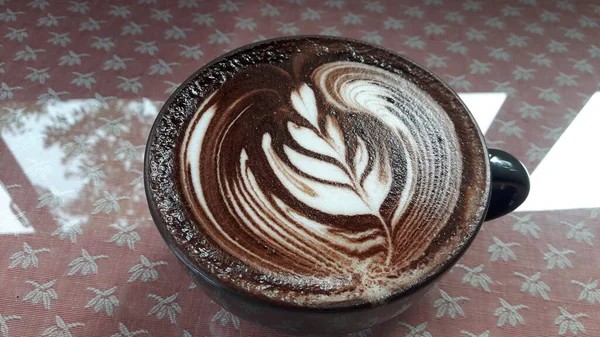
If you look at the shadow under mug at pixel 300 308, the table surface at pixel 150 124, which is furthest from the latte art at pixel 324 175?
the table surface at pixel 150 124

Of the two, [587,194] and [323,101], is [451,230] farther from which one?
[587,194]

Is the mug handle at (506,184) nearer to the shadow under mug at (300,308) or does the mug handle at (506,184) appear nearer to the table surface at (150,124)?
the shadow under mug at (300,308)

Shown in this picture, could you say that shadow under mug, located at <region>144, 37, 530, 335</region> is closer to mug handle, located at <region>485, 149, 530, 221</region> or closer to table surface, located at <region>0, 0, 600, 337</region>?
mug handle, located at <region>485, 149, 530, 221</region>

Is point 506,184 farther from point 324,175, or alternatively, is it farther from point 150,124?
point 150,124

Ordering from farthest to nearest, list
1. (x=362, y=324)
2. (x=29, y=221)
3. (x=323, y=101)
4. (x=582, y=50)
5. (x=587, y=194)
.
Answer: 1. (x=582, y=50)
2. (x=587, y=194)
3. (x=29, y=221)
4. (x=323, y=101)
5. (x=362, y=324)

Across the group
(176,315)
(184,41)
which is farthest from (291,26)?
(176,315)

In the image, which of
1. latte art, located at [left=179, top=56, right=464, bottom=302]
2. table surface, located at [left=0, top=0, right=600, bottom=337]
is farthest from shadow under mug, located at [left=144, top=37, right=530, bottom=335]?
table surface, located at [left=0, top=0, right=600, bottom=337]

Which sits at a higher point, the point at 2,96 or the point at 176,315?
the point at 2,96

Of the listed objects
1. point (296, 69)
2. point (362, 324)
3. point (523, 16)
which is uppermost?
point (523, 16)
